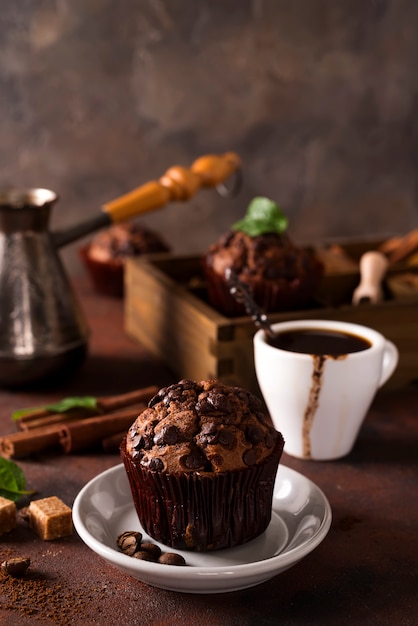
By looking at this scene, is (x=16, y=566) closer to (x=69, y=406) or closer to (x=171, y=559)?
(x=171, y=559)

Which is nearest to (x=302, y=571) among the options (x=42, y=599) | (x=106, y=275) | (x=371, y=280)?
(x=42, y=599)

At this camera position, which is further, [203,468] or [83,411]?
[83,411]

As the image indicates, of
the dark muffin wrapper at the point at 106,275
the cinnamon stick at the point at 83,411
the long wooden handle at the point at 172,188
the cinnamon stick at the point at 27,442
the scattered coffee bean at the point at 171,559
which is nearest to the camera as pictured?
the scattered coffee bean at the point at 171,559

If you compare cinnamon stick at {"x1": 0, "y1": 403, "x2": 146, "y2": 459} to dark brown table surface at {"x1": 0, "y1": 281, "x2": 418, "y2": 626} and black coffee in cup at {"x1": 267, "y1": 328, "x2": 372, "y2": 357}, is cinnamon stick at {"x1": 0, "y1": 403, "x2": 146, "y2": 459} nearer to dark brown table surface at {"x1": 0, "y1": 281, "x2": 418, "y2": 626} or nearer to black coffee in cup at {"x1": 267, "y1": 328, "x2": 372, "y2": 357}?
dark brown table surface at {"x1": 0, "y1": 281, "x2": 418, "y2": 626}

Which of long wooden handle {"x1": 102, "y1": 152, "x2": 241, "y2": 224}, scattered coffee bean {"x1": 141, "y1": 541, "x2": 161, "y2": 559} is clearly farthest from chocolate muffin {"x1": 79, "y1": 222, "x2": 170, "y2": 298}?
scattered coffee bean {"x1": 141, "y1": 541, "x2": 161, "y2": 559}

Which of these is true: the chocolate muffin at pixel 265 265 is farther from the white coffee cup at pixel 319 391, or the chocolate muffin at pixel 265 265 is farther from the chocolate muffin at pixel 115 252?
the chocolate muffin at pixel 115 252

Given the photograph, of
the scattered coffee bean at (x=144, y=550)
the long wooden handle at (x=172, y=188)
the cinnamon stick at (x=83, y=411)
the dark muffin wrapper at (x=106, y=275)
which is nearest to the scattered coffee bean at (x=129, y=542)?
the scattered coffee bean at (x=144, y=550)

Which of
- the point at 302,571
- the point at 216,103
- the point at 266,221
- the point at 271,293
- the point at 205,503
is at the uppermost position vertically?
the point at 216,103
